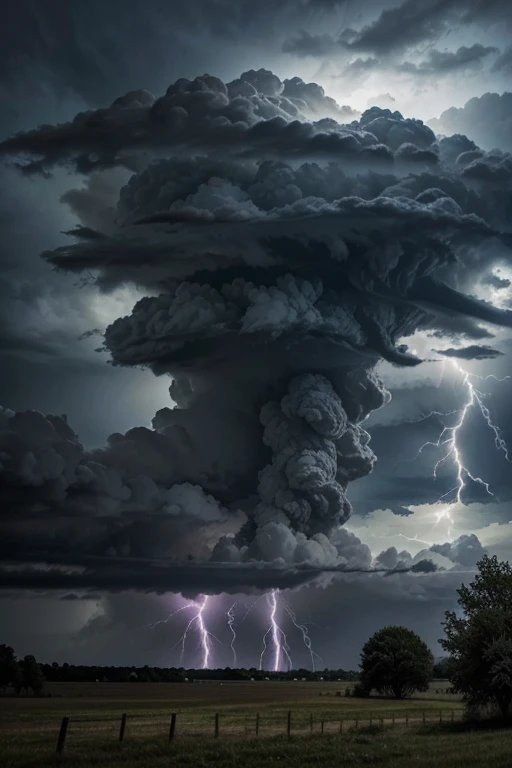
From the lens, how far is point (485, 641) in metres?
56.3

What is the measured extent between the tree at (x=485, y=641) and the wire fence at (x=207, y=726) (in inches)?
187

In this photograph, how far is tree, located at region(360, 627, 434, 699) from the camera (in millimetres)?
112250

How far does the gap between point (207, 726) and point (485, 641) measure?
19905 mm

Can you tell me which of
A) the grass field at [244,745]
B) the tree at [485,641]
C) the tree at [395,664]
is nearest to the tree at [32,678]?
the tree at [395,664]

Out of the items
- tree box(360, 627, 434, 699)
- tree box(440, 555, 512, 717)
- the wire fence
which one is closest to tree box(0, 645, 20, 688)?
tree box(360, 627, 434, 699)

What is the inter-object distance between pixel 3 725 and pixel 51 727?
4.14 meters

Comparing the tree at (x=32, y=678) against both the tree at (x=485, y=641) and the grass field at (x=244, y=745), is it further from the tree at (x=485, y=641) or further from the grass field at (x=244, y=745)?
the tree at (x=485, y=641)

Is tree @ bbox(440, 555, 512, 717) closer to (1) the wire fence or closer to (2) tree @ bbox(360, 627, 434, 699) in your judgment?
(1) the wire fence

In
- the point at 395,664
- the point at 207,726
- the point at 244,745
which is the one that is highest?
the point at 395,664

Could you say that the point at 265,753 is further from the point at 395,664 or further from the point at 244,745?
the point at 395,664

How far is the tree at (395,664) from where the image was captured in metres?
112

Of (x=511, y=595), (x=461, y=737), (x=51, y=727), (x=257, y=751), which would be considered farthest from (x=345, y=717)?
→ (x=257, y=751)

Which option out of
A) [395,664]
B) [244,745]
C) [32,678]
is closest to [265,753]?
[244,745]

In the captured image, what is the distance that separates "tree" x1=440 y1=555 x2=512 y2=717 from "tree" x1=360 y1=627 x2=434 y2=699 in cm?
5320
